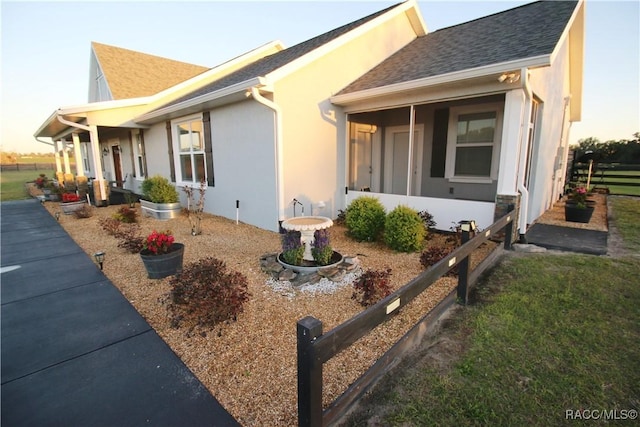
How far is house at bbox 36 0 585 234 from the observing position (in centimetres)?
542

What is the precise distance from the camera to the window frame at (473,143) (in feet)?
24.5

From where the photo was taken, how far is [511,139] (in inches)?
203

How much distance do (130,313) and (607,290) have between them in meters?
5.83

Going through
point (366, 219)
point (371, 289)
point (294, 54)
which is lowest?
point (371, 289)

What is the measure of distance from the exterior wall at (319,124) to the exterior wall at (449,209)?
5.17 ft

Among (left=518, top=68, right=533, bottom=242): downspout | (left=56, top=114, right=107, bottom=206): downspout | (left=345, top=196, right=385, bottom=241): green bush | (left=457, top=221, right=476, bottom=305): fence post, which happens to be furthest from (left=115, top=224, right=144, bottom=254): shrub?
(left=518, top=68, right=533, bottom=242): downspout

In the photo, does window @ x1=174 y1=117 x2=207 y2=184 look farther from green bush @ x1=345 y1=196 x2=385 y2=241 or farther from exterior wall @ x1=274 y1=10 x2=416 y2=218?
green bush @ x1=345 y1=196 x2=385 y2=241

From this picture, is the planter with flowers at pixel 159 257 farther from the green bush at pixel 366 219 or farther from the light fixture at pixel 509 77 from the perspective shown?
the light fixture at pixel 509 77

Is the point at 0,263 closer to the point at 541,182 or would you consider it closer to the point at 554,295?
the point at 554,295

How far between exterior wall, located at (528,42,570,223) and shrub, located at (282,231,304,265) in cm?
517

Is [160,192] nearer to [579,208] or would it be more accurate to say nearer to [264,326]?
[264,326]

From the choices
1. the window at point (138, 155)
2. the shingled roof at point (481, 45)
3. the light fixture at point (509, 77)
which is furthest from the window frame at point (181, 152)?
the light fixture at point (509, 77)

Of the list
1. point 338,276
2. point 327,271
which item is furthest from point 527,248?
point 327,271

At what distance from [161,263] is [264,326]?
208cm
